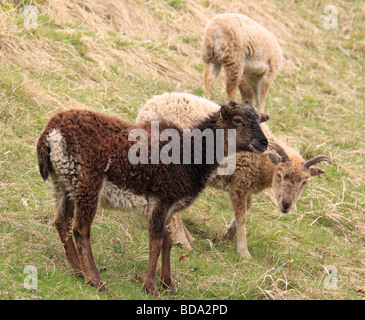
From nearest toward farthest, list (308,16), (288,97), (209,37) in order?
1. (209,37)
2. (288,97)
3. (308,16)

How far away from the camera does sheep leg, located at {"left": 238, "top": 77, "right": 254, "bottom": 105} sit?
39.2 ft

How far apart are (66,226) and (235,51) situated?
18.9 ft

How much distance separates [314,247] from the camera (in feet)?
26.0

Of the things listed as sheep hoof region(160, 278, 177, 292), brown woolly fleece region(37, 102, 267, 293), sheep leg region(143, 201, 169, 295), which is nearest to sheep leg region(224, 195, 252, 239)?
brown woolly fleece region(37, 102, 267, 293)

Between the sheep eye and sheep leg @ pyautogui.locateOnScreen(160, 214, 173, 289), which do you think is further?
the sheep eye

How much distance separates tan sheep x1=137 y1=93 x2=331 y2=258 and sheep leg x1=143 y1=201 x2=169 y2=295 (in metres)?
1.63

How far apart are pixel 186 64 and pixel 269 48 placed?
2.04m

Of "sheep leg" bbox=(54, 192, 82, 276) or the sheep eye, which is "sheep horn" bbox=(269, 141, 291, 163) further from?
"sheep leg" bbox=(54, 192, 82, 276)

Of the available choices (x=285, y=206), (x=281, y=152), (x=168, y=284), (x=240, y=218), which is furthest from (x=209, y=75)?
(x=168, y=284)

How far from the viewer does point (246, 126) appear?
20.3ft

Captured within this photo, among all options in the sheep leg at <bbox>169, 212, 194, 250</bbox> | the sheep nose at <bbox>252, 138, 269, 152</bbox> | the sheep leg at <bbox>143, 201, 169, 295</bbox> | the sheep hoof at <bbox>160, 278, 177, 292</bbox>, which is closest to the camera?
the sheep leg at <bbox>143, 201, 169, 295</bbox>

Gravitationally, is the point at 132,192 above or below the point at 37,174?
above
